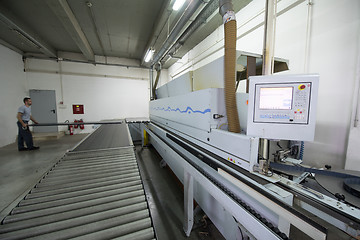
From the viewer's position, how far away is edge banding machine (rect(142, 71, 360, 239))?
2.16 feet

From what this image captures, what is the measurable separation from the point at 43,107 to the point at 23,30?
10.1 feet

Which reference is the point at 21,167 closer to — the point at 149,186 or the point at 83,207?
the point at 149,186

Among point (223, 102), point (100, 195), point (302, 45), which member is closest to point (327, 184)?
point (223, 102)

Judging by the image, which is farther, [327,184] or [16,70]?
[16,70]

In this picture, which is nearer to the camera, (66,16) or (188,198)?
(188,198)

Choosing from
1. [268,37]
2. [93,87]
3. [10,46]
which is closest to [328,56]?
[268,37]

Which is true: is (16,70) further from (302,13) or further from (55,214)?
(302,13)

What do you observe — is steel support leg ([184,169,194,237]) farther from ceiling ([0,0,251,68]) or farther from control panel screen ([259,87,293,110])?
ceiling ([0,0,251,68])

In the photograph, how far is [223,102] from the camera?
131cm

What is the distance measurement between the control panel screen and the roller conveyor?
3.41 ft

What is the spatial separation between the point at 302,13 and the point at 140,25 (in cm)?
352

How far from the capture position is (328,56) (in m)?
1.77

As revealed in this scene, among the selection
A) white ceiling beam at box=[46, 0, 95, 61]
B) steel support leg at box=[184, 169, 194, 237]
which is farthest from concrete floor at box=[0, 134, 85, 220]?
white ceiling beam at box=[46, 0, 95, 61]

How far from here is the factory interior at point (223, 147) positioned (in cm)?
74
